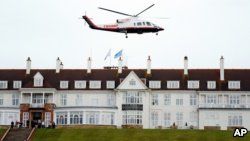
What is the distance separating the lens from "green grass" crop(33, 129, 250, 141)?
97438mm

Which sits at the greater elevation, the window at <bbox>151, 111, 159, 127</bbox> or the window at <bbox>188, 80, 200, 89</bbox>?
the window at <bbox>188, 80, 200, 89</bbox>

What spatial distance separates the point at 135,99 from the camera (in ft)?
421

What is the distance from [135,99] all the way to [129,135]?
28.7m

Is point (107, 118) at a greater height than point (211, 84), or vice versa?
point (211, 84)

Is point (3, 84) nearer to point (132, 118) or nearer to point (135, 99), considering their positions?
point (135, 99)

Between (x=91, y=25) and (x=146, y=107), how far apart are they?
23.8 metres

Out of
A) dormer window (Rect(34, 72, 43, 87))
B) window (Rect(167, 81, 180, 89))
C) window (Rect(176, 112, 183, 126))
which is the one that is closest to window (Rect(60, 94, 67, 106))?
dormer window (Rect(34, 72, 43, 87))

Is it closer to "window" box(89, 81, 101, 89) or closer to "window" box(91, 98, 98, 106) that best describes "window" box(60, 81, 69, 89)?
"window" box(89, 81, 101, 89)

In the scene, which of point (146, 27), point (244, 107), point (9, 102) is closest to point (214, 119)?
point (244, 107)

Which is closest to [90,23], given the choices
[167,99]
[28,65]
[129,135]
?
[129,135]

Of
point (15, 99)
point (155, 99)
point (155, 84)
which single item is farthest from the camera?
point (15, 99)

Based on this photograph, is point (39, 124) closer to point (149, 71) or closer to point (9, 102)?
point (9, 102)

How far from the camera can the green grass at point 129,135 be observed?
320ft

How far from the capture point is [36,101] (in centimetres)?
13025
